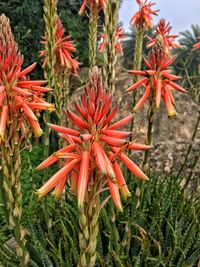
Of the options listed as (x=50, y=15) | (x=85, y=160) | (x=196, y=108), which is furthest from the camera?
(x=196, y=108)

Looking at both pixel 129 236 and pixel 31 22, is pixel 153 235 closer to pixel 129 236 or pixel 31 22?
pixel 129 236

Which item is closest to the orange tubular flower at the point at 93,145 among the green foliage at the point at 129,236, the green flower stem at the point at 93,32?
the green foliage at the point at 129,236

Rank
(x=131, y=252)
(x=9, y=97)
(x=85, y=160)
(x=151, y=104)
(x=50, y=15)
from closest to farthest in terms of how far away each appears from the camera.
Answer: (x=85, y=160) → (x=9, y=97) → (x=151, y=104) → (x=50, y=15) → (x=131, y=252)

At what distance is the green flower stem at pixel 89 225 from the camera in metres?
1.64

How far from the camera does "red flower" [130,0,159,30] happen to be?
414 cm

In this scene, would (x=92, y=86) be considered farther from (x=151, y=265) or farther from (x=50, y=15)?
(x=151, y=265)

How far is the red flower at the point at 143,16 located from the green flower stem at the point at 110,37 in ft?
6.10

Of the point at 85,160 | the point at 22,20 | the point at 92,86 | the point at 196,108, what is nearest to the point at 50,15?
the point at 92,86

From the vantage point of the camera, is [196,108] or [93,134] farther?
[196,108]

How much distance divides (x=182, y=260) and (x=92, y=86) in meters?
1.75

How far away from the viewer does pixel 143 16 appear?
4.16 meters

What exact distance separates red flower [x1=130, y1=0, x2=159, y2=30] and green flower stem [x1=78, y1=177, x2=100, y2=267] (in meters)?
2.78

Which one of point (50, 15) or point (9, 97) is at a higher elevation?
point (50, 15)

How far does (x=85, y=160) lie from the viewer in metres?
1.47
